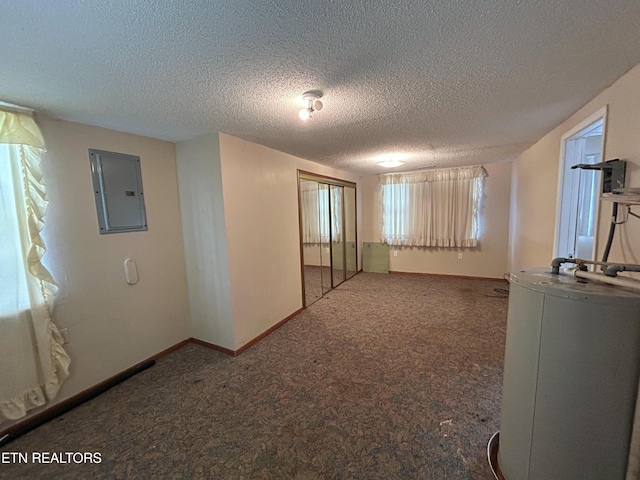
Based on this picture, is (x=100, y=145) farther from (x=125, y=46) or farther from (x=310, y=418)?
(x=310, y=418)

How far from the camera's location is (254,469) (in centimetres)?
148

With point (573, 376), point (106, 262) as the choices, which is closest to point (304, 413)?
point (573, 376)

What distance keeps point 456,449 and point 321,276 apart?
10.8 ft

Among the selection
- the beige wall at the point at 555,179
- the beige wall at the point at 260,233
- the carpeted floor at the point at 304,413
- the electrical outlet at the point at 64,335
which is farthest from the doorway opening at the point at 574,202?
the electrical outlet at the point at 64,335

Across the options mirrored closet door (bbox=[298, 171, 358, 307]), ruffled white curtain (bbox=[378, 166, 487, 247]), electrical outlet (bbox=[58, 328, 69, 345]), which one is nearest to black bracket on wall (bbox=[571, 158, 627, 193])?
mirrored closet door (bbox=[298, 171, 358, 307])

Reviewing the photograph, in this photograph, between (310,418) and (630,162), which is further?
(310,418)

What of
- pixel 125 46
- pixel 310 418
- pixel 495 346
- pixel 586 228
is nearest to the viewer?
pixel 125 46

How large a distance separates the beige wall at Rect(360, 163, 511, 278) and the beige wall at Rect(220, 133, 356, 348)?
260cm

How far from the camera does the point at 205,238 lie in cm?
274

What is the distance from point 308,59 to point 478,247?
16.3 feet

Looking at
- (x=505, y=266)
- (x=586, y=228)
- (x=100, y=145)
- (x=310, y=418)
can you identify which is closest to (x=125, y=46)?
(x=100, y=145)

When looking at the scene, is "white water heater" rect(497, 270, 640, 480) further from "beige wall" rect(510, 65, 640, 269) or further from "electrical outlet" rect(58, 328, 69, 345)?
"electrical outlet" rect(58, 328, 69, 345)

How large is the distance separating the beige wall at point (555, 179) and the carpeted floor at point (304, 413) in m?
1.22

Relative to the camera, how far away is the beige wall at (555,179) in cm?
147
